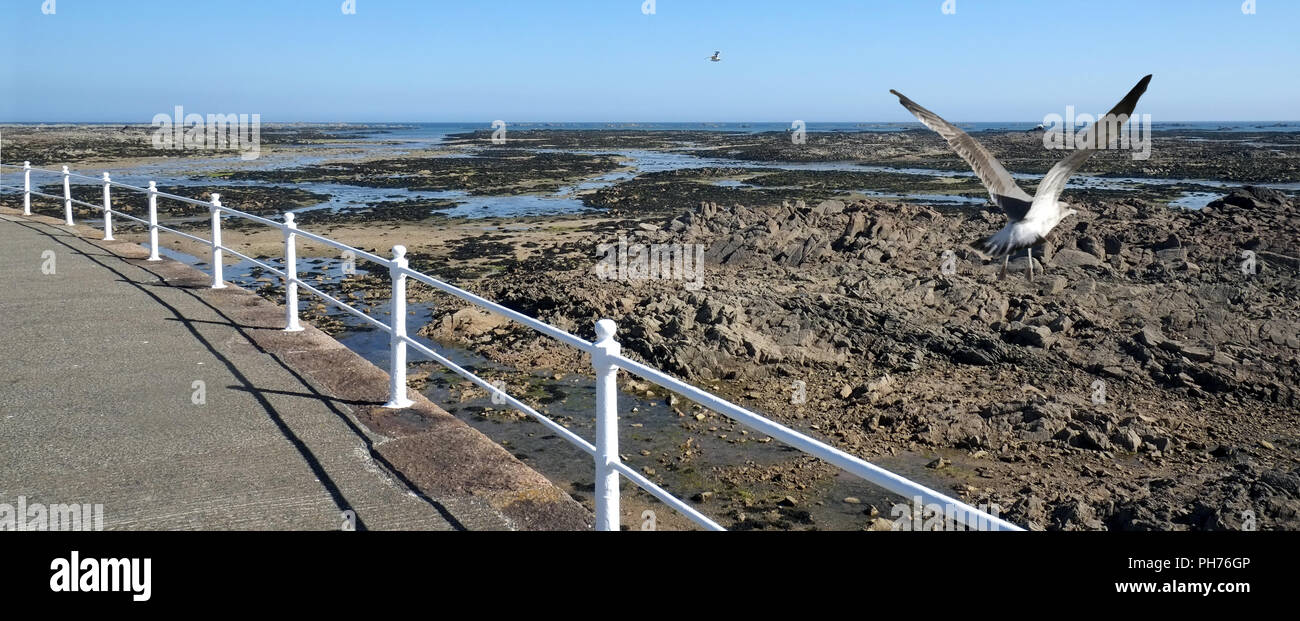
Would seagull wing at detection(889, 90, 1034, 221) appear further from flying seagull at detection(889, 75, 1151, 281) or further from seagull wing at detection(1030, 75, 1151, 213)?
seagull wing at detection(1030, 75, 1151, 213)

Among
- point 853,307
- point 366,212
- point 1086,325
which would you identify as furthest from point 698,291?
point 366,212

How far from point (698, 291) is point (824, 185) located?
90.9 ft

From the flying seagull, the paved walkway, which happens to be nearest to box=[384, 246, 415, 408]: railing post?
the paved walkway

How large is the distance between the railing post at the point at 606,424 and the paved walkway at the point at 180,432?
673mm

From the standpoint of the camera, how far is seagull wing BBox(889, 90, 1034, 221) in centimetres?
595

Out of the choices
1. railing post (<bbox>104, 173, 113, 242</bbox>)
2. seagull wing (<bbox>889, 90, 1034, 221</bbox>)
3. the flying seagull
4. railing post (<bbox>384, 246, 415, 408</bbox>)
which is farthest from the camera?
railing post (<bbox>104, 173, 113, 242</bbox>)

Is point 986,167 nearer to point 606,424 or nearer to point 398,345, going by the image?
point 606,424

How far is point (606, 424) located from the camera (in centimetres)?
414

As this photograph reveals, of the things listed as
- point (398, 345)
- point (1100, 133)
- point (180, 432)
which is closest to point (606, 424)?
point (398, 345)

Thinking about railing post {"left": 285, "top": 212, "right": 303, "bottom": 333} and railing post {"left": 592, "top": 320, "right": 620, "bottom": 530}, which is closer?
railing post {"left": 592, "top": 320, "right": 620, "bottom": 530}

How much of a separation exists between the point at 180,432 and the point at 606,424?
9.92ft

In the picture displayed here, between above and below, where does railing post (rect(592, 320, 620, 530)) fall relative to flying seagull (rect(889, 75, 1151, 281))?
below

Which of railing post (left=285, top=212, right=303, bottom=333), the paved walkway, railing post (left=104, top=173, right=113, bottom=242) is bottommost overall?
the paved walkway
